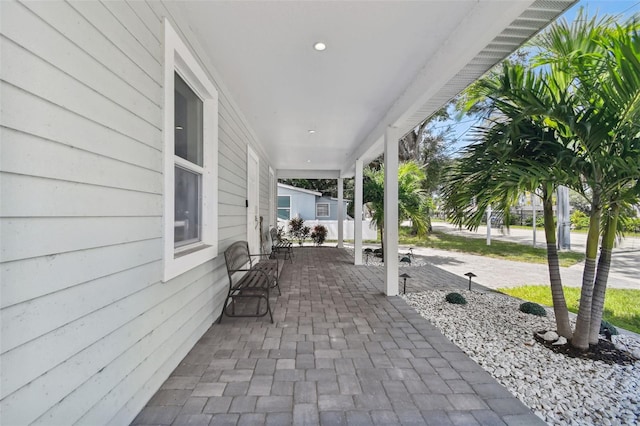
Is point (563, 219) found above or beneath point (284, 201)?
beneath

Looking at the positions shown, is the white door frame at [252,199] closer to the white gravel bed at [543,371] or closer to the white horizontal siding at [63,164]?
the white gravel bed at [543,371]

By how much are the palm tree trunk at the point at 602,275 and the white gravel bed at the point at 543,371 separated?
346mm

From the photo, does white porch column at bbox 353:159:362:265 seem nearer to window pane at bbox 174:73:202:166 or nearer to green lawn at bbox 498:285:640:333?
green lawn at bbox 498:285:640:333

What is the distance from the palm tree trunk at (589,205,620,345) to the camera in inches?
99.2

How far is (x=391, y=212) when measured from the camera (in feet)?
15.0

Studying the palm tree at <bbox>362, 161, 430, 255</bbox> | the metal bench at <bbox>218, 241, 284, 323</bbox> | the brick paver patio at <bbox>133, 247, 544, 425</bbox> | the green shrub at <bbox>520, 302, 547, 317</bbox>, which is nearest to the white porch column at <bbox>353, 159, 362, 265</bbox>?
the palm tree at <bbox>362, 161, 430, 255</bbox>

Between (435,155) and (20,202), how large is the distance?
15.5 metres

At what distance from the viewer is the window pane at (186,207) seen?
2525 millimetres

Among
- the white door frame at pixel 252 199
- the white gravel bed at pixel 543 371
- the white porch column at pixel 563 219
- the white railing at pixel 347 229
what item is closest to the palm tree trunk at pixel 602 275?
the white gravel bed at pixel 543 371

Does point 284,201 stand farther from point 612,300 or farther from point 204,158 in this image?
point 612,300

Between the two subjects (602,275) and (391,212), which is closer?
(602,275)

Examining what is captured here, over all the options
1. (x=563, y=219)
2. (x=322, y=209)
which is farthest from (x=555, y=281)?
(x=322, y=209)

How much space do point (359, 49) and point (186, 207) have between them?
2.18 meters

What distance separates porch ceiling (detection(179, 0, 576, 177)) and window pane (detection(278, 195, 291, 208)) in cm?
1174
